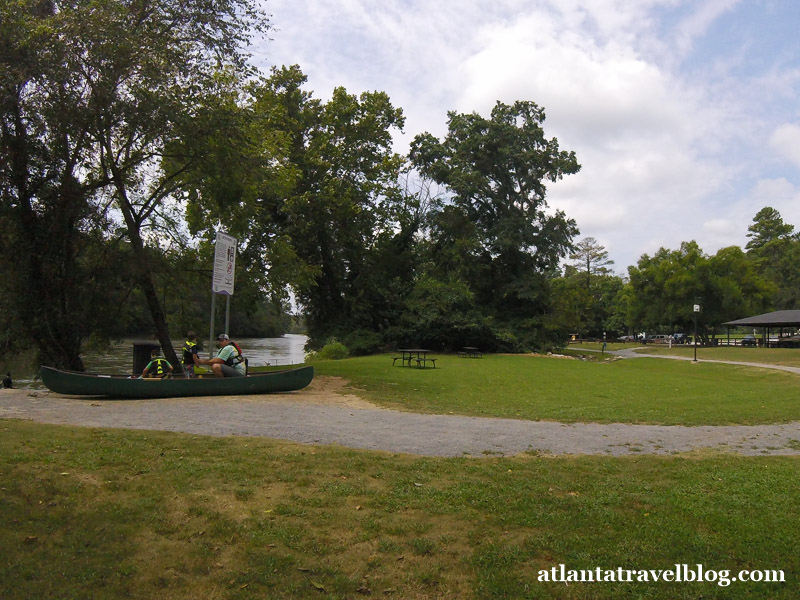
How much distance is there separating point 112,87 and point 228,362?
24.6 feet

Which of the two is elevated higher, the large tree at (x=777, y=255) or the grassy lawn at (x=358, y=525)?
the large tree at (x=777, y=255)

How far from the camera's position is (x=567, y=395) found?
16.5 meters

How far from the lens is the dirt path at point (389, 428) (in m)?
8.33

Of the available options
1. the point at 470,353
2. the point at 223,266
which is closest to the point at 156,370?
the point at 223,266

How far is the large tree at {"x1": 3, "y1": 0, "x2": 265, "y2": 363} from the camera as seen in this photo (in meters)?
13.8

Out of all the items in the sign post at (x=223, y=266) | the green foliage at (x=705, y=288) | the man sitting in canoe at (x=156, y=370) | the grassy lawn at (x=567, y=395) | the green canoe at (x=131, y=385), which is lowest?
the grassy lawn at (x=567, y=395)

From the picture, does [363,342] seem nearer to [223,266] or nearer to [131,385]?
[223,266]

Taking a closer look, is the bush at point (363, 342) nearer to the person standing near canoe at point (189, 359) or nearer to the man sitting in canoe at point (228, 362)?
the person standing near canoe at point (189, 359)

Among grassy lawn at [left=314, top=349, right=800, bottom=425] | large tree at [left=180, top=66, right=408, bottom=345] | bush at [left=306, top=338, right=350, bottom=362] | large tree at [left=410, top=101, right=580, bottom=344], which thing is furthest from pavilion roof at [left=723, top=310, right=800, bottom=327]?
bush at [left=306, top=338, right=350, bottom=362]

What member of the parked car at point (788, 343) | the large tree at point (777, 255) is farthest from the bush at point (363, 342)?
the large tree at point (777, 255)

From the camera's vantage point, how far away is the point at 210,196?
18344 millimetres

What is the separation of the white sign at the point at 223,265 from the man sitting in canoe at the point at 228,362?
1378 mm

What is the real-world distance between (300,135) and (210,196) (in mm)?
19939

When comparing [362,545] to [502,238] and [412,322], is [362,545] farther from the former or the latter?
[502,238]
